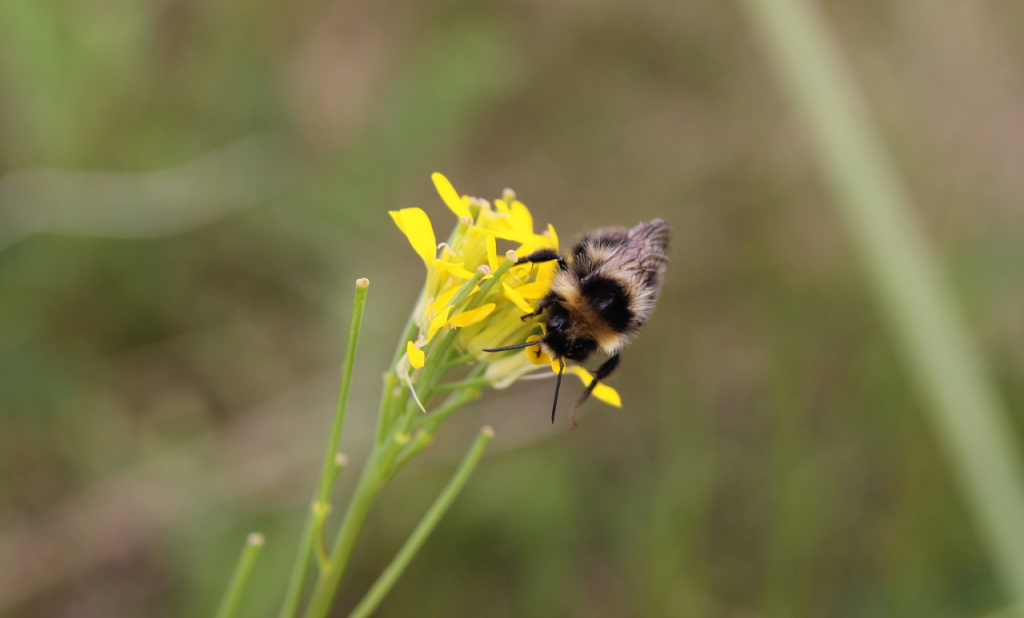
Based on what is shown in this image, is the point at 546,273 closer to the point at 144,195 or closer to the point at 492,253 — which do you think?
→ the point at 492,253

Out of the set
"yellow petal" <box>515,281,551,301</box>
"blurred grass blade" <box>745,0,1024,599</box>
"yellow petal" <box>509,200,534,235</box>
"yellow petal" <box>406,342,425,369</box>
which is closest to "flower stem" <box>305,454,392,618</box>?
"yellow petal" <box>406,342,425,369</box>

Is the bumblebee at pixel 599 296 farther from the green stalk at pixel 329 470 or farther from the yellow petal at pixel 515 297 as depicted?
the green stalk at pixel 329 470

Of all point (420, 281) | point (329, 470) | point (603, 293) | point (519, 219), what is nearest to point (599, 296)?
point (603, 293)

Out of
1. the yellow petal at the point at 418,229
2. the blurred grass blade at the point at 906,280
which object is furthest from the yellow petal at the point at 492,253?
the blurred grass blade at the point at 906,280

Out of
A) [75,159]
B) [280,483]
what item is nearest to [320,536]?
[280,483]

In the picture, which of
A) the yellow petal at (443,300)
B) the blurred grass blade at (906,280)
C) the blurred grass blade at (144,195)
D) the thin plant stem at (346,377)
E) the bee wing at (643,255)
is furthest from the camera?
the blurred grass blade at (144,195)

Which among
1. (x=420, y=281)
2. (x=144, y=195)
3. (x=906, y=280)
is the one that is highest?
(x=144, y=195)

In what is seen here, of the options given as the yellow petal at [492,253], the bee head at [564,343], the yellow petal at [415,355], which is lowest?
the bee head at [564,343]

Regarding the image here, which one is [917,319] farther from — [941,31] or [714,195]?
[941,31]

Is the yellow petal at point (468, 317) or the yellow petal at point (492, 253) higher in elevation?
the yellow petal at point (492, 253)
